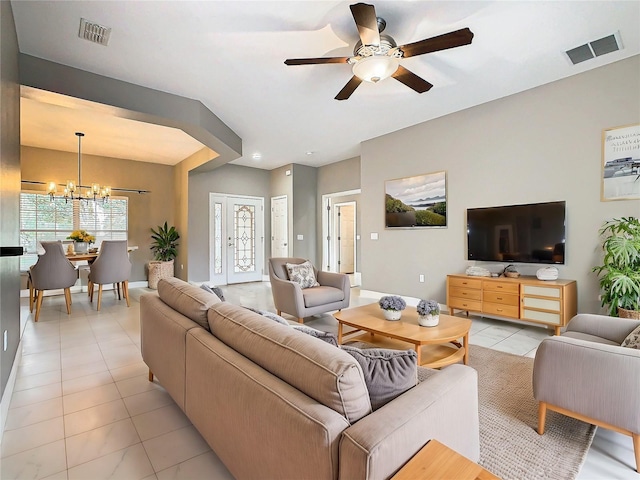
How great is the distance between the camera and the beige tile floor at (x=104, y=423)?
5.04 feet

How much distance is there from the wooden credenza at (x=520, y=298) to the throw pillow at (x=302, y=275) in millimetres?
1871

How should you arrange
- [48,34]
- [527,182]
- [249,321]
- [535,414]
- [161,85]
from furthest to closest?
[527,182] < [161,85] < [48,34] < [535,414] < [249,321]

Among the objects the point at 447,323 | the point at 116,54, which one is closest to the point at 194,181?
the point at 116,54

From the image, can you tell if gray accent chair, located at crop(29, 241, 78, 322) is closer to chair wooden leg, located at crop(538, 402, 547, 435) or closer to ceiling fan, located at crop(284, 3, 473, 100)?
ceiling fan, located at crop(284, 3, 473, 100)

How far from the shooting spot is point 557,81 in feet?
11.5

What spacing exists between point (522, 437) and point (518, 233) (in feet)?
8.72

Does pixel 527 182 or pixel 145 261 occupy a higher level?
pixel 527 182

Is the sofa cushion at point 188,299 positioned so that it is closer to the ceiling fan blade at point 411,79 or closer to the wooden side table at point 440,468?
the wooden side table at point 440,468

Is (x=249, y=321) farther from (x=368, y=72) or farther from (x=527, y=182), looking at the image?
(x=527, y=182)

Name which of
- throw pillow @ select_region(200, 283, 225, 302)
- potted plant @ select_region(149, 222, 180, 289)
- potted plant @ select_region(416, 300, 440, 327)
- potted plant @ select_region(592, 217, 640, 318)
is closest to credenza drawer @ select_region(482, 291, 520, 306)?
potted plant @ select_region(592, 217, 640, 318)

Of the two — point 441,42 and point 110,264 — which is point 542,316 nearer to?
point 441,42

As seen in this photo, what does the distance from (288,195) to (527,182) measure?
479 cm

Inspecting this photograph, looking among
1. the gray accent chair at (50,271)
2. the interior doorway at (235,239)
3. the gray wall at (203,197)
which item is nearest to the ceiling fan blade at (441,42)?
the gray accent chair at (50,271)


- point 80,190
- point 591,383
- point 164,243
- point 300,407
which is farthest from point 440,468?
point 80,190
